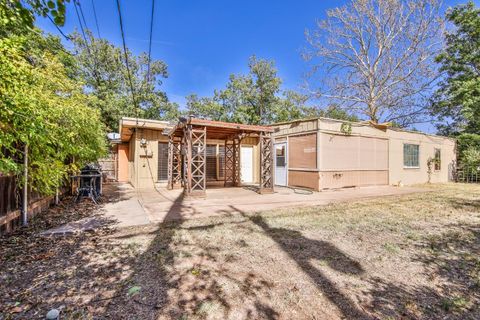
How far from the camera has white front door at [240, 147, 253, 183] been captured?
13.4 metres

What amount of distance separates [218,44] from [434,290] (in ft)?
49.9

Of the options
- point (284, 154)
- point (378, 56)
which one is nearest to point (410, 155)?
point (284, 154)

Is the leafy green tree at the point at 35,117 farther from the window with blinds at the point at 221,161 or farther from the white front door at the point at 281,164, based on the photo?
the white front door at the point at 281,164

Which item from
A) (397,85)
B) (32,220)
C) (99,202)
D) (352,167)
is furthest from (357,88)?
(32,220)

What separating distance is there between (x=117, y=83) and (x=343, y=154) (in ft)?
69.0

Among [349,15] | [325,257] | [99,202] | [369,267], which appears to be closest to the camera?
[369,267]

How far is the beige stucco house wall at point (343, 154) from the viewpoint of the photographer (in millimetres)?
9695

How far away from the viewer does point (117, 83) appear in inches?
869

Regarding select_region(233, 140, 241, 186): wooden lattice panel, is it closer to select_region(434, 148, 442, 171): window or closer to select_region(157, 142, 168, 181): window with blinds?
select_region(157, 142, 168, 181): window with blinds

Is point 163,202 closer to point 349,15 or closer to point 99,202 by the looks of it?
point 99,202

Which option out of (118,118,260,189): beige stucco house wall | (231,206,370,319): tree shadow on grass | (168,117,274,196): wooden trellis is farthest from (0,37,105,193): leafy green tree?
(118,118,260,189): beige stucco house wall

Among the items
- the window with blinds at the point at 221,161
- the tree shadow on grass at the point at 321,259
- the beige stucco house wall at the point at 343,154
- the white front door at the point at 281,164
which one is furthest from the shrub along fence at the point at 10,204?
the white front door at the point at 281,164

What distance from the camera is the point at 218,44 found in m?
14.6

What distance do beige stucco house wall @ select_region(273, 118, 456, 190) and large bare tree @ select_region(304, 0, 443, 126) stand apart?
20.0ft
